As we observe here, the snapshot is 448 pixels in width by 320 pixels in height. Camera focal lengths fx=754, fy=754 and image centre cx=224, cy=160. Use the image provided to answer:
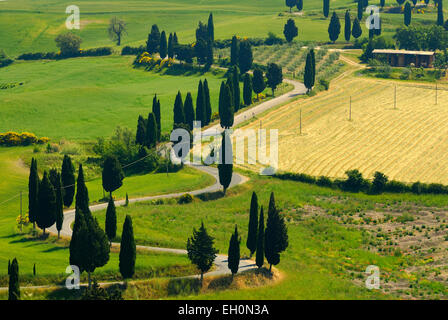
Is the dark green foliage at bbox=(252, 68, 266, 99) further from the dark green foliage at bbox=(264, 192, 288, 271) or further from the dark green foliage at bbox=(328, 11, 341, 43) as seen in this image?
the dark green foliage at bbox=(264, 192, 288, 271)

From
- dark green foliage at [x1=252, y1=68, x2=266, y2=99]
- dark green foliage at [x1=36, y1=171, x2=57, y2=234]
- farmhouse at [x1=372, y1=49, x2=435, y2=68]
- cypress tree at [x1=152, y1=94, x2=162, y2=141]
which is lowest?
dark green foliage at [x1=36, y1=171, x2=57, y2=234]

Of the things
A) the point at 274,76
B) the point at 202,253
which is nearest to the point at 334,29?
the point at 274,76

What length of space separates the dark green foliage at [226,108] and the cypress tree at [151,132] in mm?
12983

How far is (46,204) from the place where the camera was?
81188 millimetres

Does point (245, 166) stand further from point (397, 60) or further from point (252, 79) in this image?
point (397, 60)

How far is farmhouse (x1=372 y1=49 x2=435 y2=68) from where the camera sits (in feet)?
573

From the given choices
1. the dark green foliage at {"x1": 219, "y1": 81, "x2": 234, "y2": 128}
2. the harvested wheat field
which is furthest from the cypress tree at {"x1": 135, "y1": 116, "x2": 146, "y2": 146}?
the harvested wheat field

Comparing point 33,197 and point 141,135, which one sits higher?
point 141,135

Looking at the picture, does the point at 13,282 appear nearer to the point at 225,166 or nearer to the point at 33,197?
the point at 33,197

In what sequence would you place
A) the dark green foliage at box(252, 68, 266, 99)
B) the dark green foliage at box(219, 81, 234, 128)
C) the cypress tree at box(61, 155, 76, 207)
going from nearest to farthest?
the cypress tree at box(61, 155, 76, 207)
the dark green foliage at box(219, 81, 234, 128)
the dark green foliage at box(252, 68, 266, 99)

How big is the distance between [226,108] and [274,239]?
59235 mm

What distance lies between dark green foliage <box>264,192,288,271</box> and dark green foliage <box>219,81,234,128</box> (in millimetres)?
57417

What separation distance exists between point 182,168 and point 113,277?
46024 millimetres

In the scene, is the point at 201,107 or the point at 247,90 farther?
the point at 247,90
